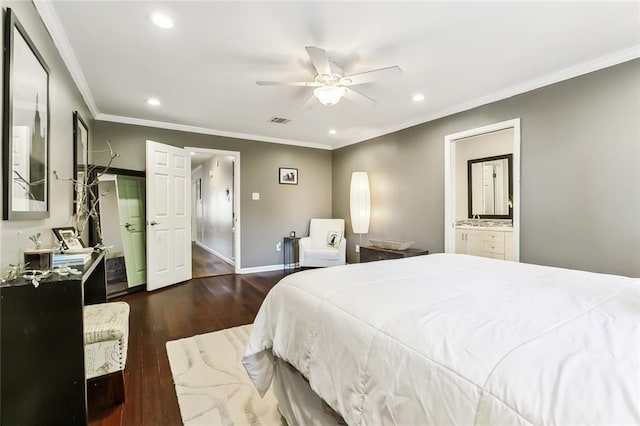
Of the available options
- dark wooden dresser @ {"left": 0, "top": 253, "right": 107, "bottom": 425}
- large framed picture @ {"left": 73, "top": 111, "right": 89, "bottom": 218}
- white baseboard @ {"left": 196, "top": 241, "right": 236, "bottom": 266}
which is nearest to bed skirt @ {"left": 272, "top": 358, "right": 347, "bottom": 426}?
dark wooden dresser @ {"left": 0, "top": 253, "right": 107, "bottom": 425}

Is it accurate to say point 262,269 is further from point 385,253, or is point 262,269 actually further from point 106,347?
point 106,347

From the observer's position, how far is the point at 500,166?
4.70m

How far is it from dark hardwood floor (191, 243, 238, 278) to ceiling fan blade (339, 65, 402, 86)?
3.86 meters

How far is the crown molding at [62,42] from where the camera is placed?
1800 mm

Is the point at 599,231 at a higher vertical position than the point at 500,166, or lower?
lower

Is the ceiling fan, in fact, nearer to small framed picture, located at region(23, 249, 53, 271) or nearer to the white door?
small framed picture, located at region(23, 249, 53, 271)

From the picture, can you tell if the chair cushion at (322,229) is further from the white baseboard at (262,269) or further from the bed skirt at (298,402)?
the bed skirt at (298,402)

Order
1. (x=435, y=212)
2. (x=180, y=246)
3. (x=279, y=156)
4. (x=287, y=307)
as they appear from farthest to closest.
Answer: (x=279, y=156) → (x=180, y=246) → (x=435, y=212) → (x=287, y=307)

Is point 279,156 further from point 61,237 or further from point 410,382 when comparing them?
point 410,382

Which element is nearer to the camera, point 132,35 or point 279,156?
point 132,35

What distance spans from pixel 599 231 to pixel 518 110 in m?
1.37

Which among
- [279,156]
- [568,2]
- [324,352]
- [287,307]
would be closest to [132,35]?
[287,307]

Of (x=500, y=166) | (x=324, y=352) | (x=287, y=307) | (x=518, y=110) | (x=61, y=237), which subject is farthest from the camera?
(x=500, y=166)

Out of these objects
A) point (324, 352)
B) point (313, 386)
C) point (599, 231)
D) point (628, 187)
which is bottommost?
point (313, 386)
